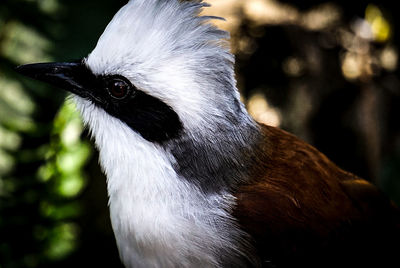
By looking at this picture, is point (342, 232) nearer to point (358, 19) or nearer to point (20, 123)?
point (20, 123)

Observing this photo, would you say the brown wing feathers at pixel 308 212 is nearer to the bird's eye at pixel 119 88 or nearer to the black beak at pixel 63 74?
the bird's eye at pixel 119 88

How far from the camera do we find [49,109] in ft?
12.2

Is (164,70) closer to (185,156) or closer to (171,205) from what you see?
(185,156)

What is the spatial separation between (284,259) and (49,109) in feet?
7.00

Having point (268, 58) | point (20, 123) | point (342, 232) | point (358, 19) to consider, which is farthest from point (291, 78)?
point (20, 123)

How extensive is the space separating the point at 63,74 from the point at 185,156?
71cm

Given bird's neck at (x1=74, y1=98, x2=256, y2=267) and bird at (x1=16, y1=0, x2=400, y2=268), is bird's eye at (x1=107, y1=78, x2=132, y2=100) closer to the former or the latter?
bird at (x1=16, y1=0, x2=400, y2=268)

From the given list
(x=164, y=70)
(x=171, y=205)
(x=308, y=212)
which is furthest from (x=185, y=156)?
(x=308, y=212)

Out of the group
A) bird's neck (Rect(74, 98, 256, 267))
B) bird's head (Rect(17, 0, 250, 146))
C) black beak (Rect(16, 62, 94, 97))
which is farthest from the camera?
black beak (Rect(16, 62, 94, 97))

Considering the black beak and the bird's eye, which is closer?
the bird's eye

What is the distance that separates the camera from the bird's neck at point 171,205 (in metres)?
2.26

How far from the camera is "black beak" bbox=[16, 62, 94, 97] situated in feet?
7.84

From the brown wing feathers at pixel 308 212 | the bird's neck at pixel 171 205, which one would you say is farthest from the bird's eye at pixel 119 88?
the brown wing feathers at pixel 308 212

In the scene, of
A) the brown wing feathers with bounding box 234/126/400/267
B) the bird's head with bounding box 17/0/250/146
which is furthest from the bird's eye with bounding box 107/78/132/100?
the brown wing feathers with bounding box 234/126/400/267
